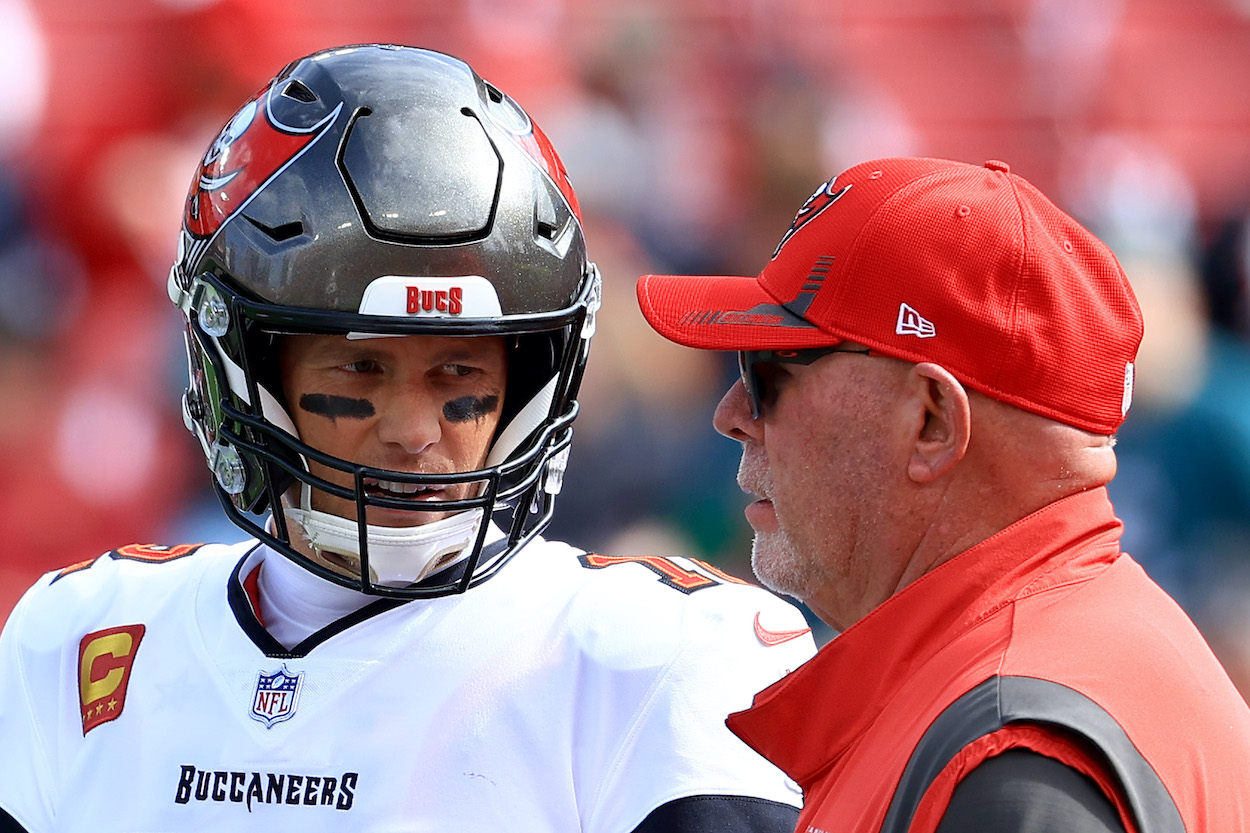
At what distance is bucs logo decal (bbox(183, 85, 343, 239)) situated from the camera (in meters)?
1.89

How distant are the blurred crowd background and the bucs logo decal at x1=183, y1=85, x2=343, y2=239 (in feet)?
6.28

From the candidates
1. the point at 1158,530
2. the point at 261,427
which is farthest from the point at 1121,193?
the point at 261,427

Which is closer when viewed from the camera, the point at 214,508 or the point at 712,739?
the point at 712,739

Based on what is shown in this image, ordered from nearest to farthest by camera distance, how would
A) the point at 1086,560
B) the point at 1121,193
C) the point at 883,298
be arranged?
the point at 1086,560 < the point at 883,298 < the point at 1121,193

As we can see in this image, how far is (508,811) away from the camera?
1.65 metres

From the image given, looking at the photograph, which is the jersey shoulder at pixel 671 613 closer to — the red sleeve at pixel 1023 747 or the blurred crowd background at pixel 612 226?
the red sleeve at pixel 1023 747

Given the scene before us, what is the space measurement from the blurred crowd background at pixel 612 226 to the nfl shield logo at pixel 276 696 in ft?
6.55

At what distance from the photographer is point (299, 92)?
195cm

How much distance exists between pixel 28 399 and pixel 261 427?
2.65 meters

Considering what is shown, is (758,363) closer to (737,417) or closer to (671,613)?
(737,417)

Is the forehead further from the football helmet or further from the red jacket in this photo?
the red jacket

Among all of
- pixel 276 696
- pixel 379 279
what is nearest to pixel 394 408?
pixel 379 279

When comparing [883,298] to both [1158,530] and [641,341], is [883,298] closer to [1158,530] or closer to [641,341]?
[641,341]

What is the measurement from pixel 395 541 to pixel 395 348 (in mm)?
257
